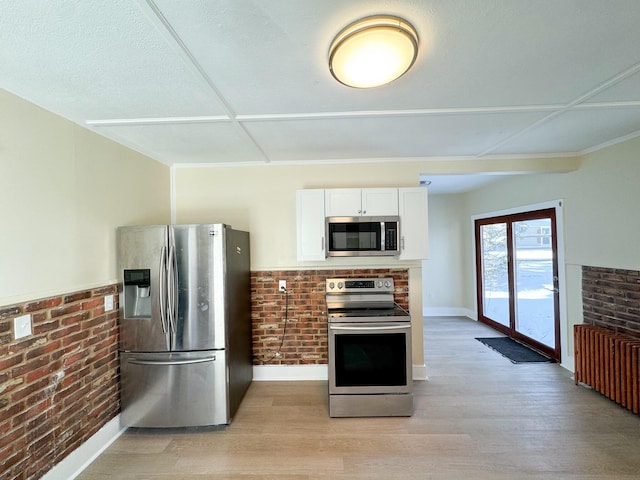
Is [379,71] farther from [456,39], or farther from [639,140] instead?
[639,140]

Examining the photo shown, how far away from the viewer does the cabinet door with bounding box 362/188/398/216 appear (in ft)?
8.95

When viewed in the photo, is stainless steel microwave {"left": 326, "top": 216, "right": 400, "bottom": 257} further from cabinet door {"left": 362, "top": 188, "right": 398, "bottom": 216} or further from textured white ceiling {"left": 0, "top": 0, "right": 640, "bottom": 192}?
textured white ceiling {"left": 0, "top": 0, "right": 640, "bottom": 192}

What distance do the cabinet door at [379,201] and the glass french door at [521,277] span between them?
2.28 m

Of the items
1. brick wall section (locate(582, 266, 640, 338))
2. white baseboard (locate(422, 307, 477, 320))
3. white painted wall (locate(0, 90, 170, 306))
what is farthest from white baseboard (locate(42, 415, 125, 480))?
white baseboard (locate(422, 307, 477, 320))

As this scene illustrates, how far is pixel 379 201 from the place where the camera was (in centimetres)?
273

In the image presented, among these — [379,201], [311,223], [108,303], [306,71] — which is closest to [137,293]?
[108,303]

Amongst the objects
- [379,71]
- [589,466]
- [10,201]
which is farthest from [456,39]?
[589,466]

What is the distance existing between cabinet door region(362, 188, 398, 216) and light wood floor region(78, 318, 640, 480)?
1.85 meters

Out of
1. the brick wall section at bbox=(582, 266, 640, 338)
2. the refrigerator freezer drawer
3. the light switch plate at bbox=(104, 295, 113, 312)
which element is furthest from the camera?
the brick wall section at bbox=(582, 266, 640, 338)

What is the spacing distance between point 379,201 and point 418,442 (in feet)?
6.68

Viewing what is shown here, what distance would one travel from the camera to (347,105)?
1796 mm

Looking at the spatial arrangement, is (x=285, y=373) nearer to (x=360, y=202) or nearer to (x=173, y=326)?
(x=173, y=326)

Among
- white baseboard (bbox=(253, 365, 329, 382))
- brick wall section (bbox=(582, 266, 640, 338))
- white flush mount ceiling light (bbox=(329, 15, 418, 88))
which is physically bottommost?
white baseboard (bbox=(253, 365, 329, 382))

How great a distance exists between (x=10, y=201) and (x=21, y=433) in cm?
131
